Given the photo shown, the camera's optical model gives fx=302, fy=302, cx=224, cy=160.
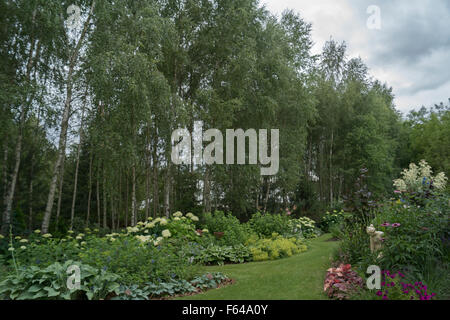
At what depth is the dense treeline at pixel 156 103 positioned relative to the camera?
8.16 meters

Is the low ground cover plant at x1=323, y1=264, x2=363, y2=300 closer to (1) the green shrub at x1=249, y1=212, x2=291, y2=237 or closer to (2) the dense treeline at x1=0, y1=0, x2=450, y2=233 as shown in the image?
(1) the green shrub at x1=249, y1=212, x2=291, y2=237

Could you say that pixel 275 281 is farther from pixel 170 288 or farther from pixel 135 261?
pixel 135 261

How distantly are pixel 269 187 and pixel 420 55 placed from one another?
7.64 metres

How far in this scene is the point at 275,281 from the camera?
4.50 m

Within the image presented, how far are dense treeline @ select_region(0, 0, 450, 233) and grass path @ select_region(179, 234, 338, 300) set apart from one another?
15.4ft

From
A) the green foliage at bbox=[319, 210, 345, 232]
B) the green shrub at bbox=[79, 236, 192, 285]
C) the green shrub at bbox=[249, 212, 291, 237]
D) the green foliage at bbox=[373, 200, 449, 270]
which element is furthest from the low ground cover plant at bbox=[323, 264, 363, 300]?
the green foliage at bbox=[319, 210, 345, 232]

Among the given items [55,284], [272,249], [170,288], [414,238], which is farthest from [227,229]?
[55,284]

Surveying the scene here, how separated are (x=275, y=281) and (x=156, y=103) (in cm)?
619

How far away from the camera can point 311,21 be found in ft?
50.3

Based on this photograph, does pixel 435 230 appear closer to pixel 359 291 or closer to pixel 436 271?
pixel 436 271

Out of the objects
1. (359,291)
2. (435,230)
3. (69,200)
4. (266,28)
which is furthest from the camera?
(69,200)

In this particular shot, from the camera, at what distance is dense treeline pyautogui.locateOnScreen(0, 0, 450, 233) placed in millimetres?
8164

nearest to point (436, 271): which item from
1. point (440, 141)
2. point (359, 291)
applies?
point (359, 291)

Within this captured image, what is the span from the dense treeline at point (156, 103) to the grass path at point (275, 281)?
15.4 feet
